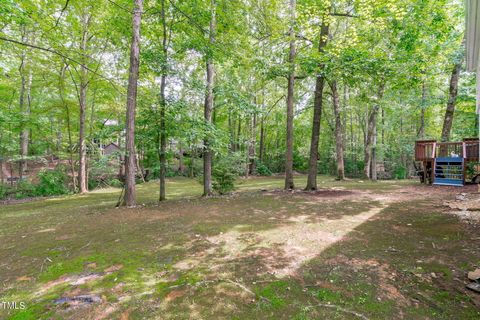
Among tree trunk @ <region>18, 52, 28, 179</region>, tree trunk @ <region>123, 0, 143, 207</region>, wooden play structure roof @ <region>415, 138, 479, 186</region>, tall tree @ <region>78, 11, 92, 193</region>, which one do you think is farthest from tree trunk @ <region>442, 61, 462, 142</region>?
tree trunk @ <region>18, 52, 28, 179</region>

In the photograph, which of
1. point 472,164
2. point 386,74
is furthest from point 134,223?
point 472,164

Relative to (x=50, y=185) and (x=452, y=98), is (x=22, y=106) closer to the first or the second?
(x=50, y=185)

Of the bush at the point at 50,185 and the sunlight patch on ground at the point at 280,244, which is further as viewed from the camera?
the bush at the point at 50,185

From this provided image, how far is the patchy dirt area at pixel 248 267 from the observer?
225 cm

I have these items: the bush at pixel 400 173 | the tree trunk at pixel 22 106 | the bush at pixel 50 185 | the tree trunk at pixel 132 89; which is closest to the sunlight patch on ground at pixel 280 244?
the tree trunk at pixel 132 89

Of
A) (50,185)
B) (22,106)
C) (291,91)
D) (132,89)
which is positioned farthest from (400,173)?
(22,106)

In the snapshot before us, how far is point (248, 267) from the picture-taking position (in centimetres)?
309

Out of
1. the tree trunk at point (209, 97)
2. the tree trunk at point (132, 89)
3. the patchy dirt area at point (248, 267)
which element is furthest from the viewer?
the tree trunk at point (209, 97)

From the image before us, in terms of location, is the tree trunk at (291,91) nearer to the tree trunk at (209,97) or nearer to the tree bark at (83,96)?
the tree trunk at (209,97)

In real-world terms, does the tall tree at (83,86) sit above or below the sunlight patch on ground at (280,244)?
above

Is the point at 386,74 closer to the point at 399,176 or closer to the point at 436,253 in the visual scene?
the point at 436,253

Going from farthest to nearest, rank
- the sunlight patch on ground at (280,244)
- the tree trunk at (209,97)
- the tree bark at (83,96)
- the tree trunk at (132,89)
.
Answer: the tree bark at (83,96) → the tree trunk at (209,97) → the tree trunk at (132,89) → the sunlight patch on ground at (280,244)

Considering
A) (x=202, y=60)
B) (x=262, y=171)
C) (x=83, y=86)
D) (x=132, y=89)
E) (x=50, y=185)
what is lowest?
(x=50, y=185)

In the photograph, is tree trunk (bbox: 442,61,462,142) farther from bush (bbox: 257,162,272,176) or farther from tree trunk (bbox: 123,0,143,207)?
bush (bbox: 257,162,272,176)
